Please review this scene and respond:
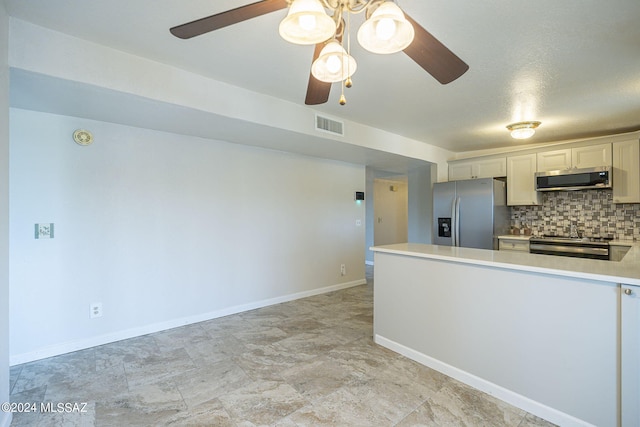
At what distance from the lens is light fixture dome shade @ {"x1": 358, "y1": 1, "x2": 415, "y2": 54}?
1.13m

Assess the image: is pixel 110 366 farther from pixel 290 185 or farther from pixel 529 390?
pixel 529 390

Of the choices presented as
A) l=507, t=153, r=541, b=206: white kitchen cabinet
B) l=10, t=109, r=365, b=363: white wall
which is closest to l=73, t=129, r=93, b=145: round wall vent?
l=10, t=109, r=365, b=363: white wall

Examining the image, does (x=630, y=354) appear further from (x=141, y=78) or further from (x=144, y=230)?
(x=144, y=230)

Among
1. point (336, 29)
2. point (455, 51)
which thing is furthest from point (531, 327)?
point (336, 29)

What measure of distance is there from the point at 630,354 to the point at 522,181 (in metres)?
3.34

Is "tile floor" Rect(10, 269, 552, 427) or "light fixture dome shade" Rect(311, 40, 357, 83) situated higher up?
"light fixture dome shade" Rect(311, 40, 357, 83)

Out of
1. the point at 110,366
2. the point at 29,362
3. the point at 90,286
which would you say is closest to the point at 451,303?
the point at 110,366

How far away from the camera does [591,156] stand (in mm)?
3775

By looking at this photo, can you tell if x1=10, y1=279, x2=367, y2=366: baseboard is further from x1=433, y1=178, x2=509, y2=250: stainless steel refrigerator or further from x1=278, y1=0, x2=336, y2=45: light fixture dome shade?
x1=278, y1=0, x2=336, y2=45: light fixture dome shade

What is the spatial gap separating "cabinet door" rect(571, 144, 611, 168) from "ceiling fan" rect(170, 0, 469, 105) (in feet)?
11.6

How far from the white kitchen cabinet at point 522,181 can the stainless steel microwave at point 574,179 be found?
13cm

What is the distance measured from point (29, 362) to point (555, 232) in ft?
20.2

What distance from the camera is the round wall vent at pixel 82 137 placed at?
2660 millimetres

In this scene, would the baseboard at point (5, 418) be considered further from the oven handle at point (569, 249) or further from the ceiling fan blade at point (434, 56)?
the oven handle at point (569, 249)
